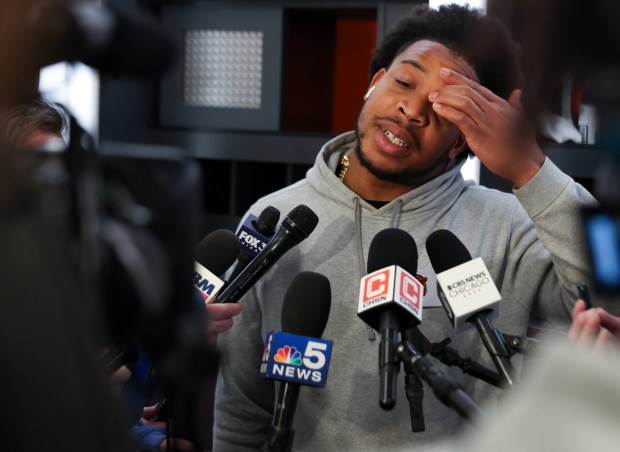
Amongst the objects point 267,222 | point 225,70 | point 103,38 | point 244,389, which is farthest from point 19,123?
point 225,70

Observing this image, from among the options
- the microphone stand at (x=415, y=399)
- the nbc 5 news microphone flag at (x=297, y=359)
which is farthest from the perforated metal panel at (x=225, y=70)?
the microphone stand at (x=415, y=399)

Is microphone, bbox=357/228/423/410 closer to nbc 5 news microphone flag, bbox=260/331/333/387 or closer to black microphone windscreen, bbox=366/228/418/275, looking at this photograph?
black microphone windscreen, bbox=366/228/418/275

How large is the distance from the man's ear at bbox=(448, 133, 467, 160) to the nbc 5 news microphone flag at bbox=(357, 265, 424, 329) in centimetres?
81

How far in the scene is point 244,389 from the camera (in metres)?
1.93

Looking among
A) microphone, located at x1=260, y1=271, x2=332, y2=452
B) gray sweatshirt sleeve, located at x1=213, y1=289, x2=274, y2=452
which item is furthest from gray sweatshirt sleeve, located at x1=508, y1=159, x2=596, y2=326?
gray sweatshirt sleeve, located at x1=213, y1=289, x2=274, y2=452

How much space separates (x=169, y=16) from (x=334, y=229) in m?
2.47

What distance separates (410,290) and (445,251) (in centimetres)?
28

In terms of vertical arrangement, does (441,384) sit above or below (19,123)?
below

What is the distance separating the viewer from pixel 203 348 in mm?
657

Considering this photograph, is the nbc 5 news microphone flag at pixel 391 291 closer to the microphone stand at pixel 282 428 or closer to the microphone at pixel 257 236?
the microphone stand at pixel 282 428

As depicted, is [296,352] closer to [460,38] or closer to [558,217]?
[558,217]

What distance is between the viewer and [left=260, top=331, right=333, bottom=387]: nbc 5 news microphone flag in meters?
1.27

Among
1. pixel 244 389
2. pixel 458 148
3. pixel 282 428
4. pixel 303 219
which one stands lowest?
pixel 244 389

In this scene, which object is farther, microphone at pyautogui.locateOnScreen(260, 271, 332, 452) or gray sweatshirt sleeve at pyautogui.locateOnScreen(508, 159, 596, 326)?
gray sweatshirt sleeve at pyautogui.locateOnScreen(508, 159, 596, 326)
